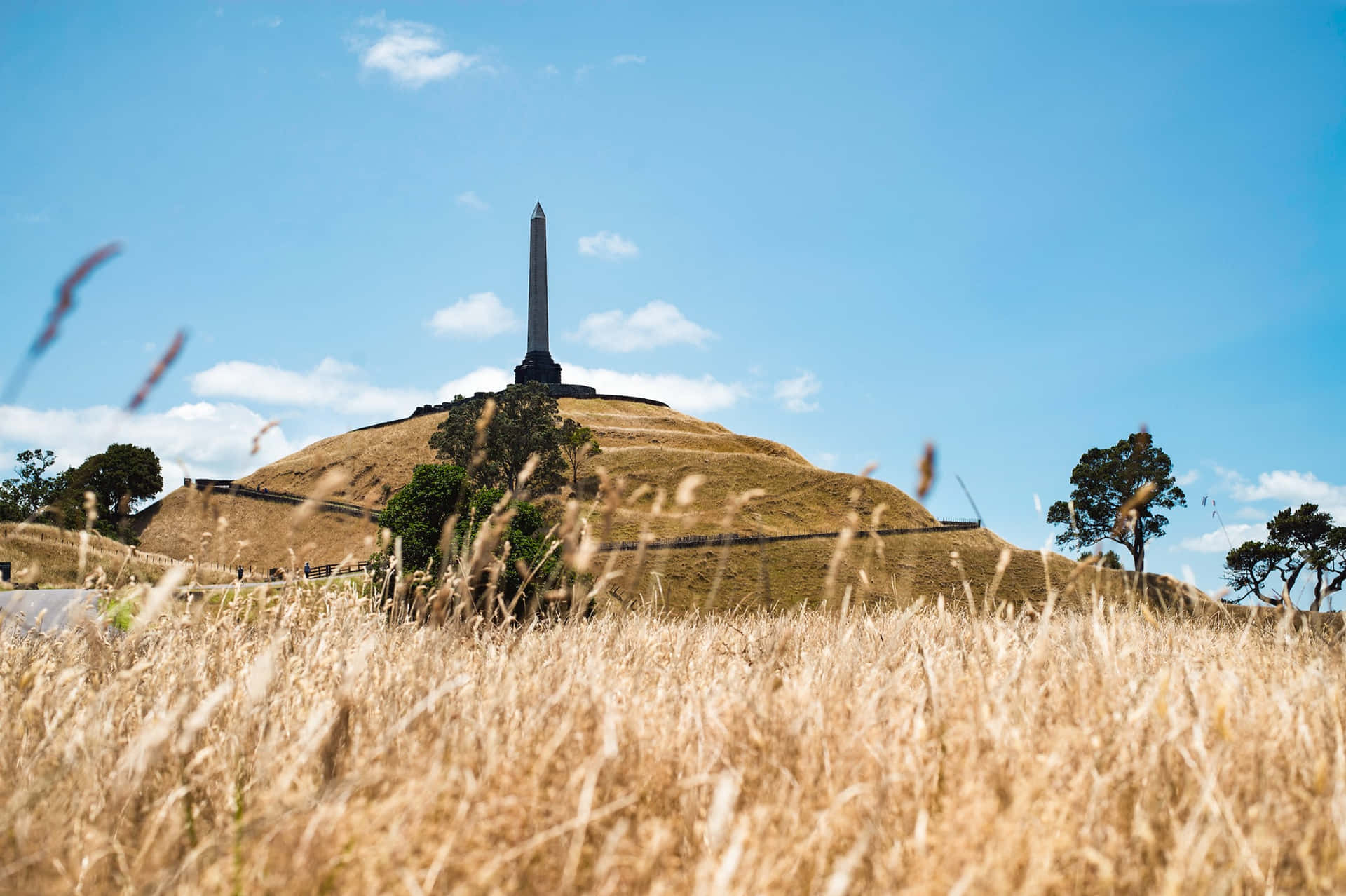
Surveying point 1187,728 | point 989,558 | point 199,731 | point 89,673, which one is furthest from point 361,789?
point 989,558

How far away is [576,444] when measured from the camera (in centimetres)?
6050

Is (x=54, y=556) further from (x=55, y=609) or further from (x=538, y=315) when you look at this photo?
(x=538, y=315)

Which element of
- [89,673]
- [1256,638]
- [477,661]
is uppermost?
[1256,638]

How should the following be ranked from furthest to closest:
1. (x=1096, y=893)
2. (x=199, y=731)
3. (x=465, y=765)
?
(x=199, y=731), (x=465, y=765), (x=1096, y=893)

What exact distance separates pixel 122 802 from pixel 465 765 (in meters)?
1.12

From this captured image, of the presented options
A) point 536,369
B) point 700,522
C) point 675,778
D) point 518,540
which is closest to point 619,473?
point 536,369

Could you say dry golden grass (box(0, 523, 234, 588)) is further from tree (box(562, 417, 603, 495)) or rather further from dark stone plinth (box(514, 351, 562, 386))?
dark stone plinth (box(514, 351, 562, 386))

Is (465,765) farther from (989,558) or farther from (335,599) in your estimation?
(989,558)

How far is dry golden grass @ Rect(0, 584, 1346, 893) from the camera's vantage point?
191 cm

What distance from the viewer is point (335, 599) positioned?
5.44m

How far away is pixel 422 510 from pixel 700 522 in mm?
9757

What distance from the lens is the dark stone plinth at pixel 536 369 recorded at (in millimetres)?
90625

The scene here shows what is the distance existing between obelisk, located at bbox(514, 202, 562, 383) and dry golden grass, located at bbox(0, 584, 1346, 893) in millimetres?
85984

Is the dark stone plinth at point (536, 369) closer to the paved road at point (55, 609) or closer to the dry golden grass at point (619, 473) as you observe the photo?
the dry golden grass at point (619, 473)
